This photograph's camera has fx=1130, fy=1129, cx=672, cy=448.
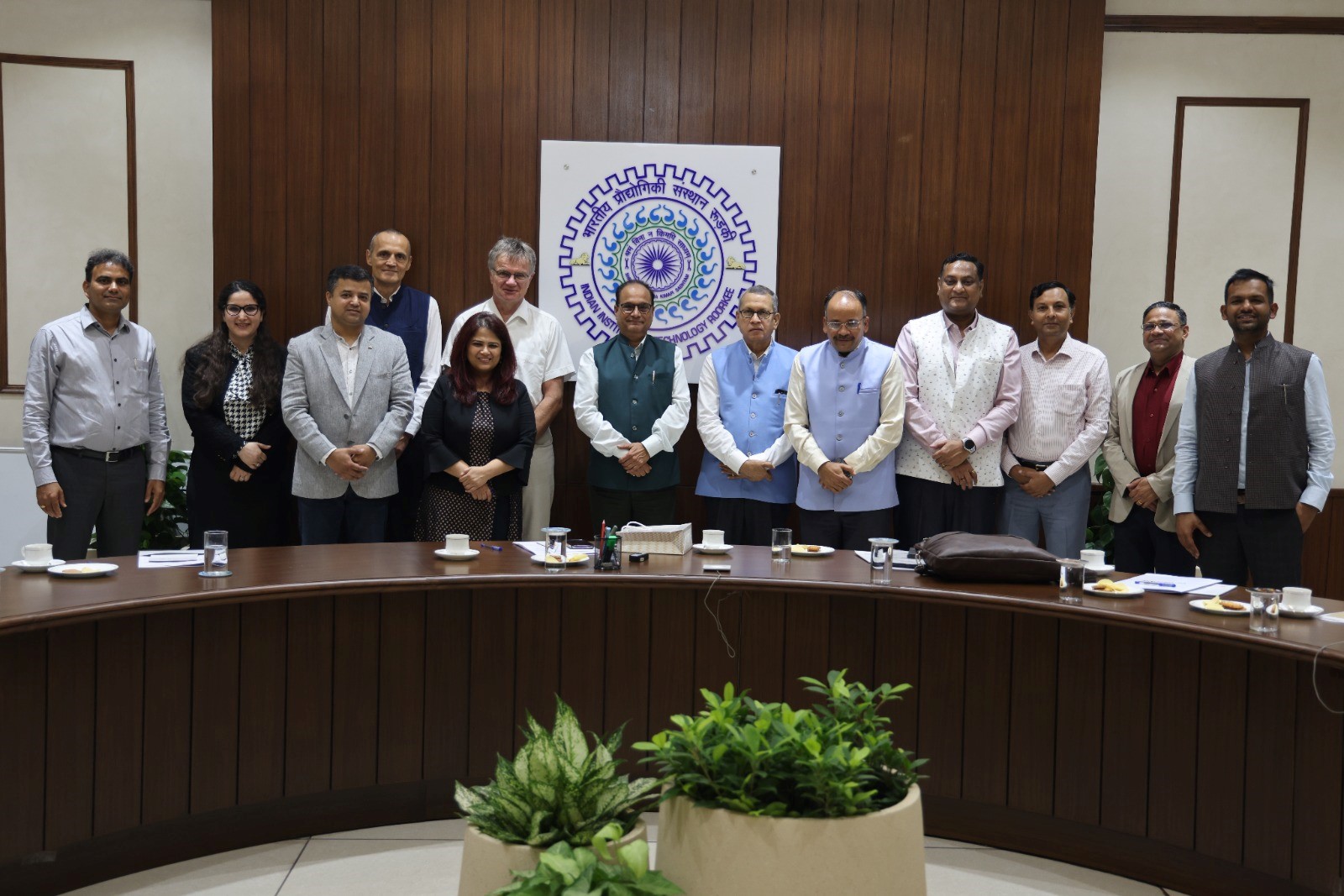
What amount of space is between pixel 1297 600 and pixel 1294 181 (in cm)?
330

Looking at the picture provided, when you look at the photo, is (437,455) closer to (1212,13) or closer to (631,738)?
(631,738)

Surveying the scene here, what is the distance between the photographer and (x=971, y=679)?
3012mm

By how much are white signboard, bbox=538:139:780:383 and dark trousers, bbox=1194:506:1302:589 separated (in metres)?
2.08

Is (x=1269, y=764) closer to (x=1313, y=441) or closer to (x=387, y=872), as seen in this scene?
(x=1313, y=441)

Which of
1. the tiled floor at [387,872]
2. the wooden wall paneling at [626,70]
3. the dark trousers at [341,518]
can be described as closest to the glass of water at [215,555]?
the tiled floor at [387,872]

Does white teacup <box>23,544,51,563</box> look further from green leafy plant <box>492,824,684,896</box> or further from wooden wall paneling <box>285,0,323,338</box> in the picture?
wooden wall paneling <box>285,0,323,338</box>

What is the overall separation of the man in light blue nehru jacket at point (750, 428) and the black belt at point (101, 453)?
2.18 meters

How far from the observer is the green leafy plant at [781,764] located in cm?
163

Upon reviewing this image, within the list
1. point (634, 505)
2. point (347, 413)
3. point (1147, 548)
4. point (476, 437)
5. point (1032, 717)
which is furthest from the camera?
point (634, 505)

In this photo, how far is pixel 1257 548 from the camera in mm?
3824

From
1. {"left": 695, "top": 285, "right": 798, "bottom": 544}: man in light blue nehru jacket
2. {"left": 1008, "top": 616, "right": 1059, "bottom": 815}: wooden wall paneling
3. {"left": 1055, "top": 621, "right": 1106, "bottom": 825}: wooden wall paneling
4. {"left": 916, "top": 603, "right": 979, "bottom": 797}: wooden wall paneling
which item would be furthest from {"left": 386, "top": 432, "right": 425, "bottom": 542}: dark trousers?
{"left": 1055, "top": 621, "right": 1106, "bottom": 825}: wooden wall paneling

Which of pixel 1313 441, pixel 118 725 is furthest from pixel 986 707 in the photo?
pixel 118 725

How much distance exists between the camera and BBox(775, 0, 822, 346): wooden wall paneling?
4863 mm

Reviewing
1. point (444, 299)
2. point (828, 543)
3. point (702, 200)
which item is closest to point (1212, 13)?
point (702, 200)
